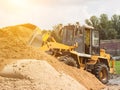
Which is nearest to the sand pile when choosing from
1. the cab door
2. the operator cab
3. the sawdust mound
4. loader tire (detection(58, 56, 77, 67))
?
the sawdust mound

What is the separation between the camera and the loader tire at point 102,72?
23766 millimetres

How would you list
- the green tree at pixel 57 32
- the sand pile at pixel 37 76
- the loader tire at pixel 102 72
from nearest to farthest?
the sand pile at pixel 37 76
the loader tire at pixel 102 72
the green tree at pixel 57 32

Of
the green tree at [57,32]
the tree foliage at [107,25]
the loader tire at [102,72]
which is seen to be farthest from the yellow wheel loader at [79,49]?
the tree foliage at [107,25]

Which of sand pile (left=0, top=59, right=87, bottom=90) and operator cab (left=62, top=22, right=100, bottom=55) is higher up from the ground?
operator cab (left=62, top=22, right=100, bottom=55)

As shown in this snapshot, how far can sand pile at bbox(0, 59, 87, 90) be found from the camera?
14508mm

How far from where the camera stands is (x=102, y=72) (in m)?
24.6

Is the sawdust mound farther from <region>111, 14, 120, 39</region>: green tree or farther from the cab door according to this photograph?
<region>111, 14, 120, 39</region>: green tree

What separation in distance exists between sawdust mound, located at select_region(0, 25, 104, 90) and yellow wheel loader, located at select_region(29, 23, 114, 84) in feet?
4.42

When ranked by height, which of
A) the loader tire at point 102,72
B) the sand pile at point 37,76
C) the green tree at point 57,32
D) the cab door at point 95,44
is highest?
the green tree at point 57,32

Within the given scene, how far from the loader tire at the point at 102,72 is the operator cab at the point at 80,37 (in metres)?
1.04

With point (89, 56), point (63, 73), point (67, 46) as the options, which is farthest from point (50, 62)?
point (89, 56)

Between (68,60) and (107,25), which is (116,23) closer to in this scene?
(107,25)

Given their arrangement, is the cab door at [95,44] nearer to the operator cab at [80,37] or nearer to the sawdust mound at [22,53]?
the operator cab at [80,37]

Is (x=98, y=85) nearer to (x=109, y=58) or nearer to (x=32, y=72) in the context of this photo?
(x=32, y=72)
